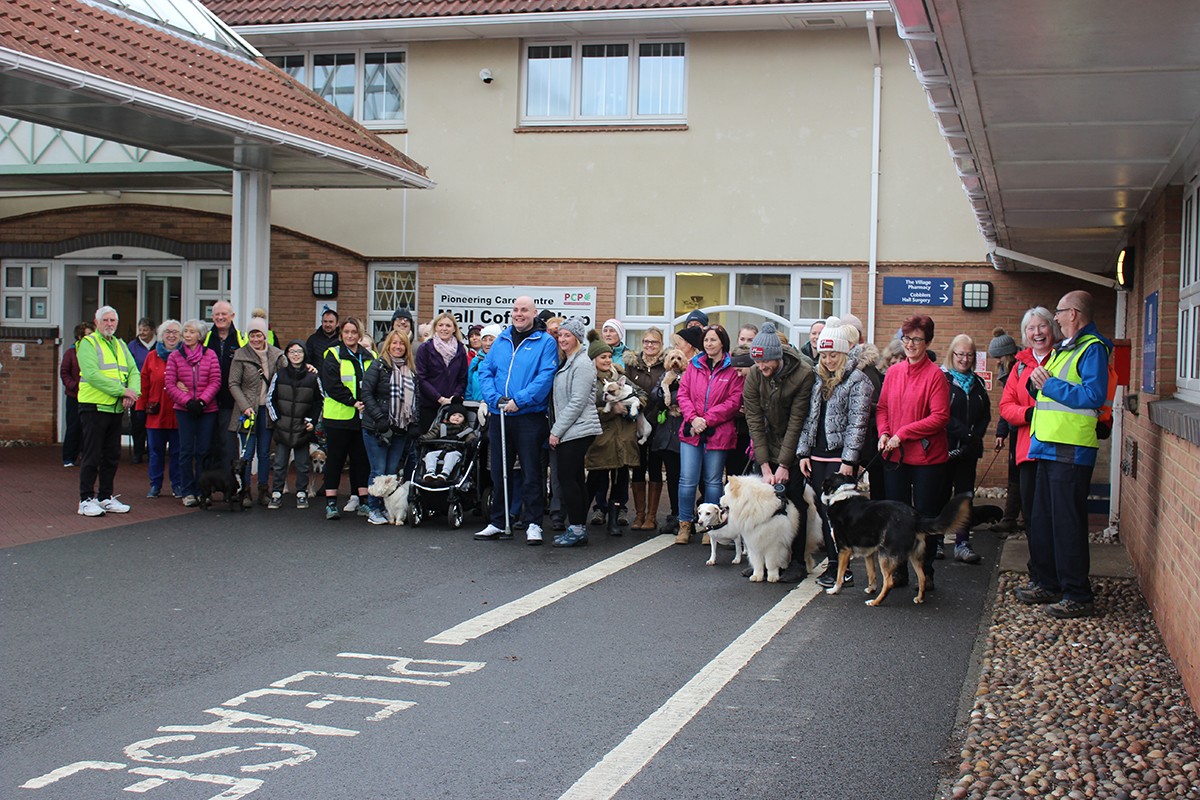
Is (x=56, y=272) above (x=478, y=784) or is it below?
above

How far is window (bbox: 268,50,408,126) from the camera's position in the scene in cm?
1905

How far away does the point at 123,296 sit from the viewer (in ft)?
65.3

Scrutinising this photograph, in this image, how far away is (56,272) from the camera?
65.1 feet

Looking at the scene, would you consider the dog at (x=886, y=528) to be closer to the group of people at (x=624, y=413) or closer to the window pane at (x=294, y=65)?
the group of people at (x=624, y=413)

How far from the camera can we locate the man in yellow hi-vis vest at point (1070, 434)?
8000 mm

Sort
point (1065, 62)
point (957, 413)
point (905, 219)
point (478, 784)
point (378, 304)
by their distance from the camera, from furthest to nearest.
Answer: point (378, 304), point (905, 219), point (957, 413), point (1065, 62), point (478, 784)

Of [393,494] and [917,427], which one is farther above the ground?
[917,427]

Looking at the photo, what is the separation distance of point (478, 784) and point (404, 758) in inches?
17.8

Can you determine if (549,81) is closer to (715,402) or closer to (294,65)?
(294,65)

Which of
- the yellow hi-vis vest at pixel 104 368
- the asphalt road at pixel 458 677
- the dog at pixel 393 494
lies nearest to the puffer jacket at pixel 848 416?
the asphalt road at pixel 458 677

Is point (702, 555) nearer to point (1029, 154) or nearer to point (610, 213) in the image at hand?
point (1029, 154)

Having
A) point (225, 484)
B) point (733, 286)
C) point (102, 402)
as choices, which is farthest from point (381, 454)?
point (733, 286)

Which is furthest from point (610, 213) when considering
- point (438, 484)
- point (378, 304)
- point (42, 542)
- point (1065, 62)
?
point (1065, 62)

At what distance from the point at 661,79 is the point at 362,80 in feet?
15.0
